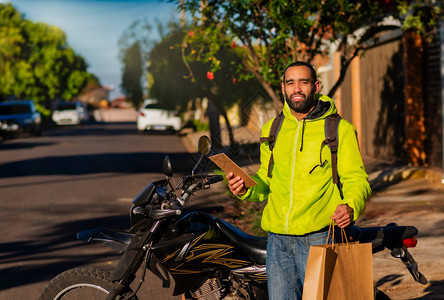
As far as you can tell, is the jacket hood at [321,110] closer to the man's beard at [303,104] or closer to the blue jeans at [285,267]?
the man's beard at [303,104]

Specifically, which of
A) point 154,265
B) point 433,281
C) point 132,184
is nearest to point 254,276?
point 154,265

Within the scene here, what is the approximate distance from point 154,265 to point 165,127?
28.3 metres

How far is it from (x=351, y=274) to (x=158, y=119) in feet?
95.9

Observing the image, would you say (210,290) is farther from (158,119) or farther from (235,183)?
(158,119)

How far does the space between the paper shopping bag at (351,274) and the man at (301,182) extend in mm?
222

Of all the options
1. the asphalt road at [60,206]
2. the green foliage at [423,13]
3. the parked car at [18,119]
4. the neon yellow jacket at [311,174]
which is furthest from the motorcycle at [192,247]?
the parked car at [18,119]

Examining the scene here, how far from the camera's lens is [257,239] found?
3732mm

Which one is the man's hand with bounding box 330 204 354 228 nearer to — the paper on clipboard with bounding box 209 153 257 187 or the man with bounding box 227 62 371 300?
the man with bounding box 227 62 371 300

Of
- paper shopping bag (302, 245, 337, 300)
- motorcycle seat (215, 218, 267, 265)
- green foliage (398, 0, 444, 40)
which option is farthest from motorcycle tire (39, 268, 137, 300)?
green foliage (398, 0, 444, 40)

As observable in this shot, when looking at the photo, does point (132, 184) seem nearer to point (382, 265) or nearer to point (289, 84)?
point (382, 265)

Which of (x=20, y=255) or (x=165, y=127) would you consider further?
(x=165, y=127)

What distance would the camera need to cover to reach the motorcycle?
3627mm

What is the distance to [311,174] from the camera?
10.7 ft

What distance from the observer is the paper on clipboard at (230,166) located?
317 centimetres
